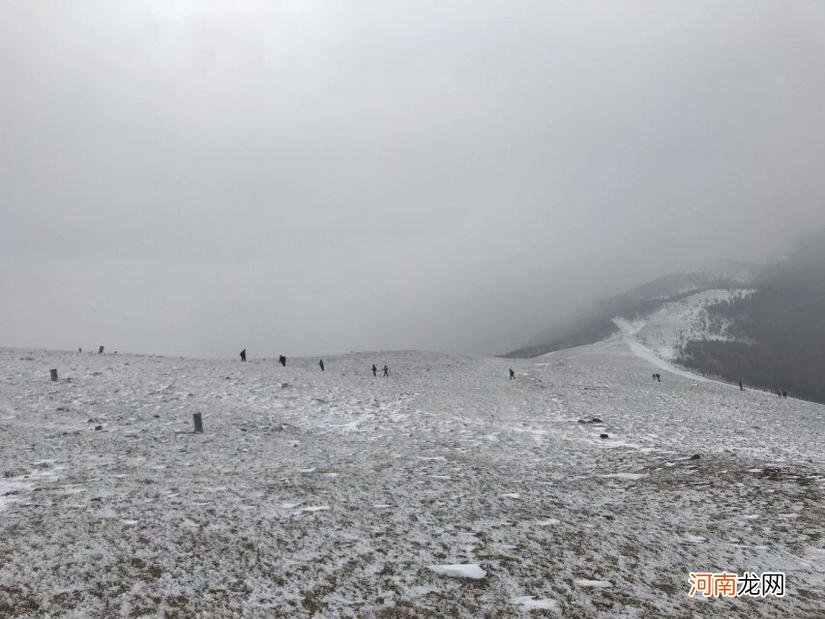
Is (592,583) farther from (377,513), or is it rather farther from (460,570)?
(377,513)

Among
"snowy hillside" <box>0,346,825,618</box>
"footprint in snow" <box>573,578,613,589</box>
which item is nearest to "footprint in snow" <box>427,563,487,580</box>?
"snowy hillside" <box>0,346,825,618</box>

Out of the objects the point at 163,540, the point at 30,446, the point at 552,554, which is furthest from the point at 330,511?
the point at 30,446

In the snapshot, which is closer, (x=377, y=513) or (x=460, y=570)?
(x=460, y=570)

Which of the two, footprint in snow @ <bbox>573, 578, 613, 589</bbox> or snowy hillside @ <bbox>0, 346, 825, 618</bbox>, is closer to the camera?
snowy hillside @ <bbox>0, 346, 825, 618</bbox>

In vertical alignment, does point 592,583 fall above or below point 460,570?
below

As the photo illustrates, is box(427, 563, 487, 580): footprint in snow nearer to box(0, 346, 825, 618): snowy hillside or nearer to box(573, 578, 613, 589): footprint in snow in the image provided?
box(0, 346, 825, 618): snowy hillside

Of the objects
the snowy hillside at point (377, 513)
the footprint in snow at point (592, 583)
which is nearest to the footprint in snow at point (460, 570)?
the snowy hillside at point (377, 513)

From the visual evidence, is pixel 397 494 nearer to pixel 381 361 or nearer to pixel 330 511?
pixel 330 511

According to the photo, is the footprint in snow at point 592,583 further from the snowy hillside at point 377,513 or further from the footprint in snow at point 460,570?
the footprint in snow at point 460,570

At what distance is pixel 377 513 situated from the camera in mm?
10766

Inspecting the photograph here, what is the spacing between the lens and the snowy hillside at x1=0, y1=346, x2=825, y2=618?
741cm

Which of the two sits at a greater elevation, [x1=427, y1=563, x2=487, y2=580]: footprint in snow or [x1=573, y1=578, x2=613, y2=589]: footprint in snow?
[x1=427, y1=563, x2=487, y2=580]: footprint in snow

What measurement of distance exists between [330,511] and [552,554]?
4827mm

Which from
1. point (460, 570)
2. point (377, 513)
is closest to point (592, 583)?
point (460, 570)
